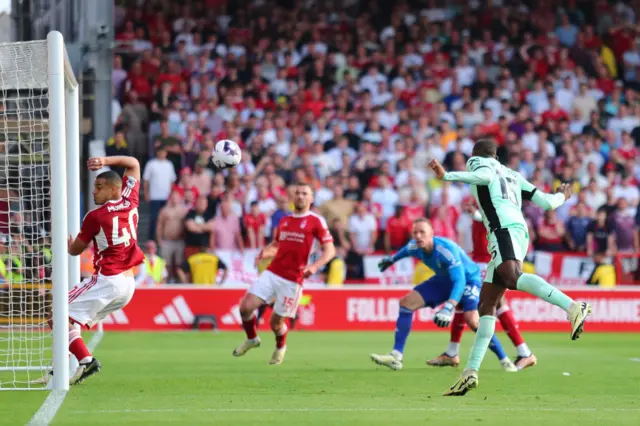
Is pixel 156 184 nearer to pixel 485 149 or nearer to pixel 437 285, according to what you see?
pixel 437 285

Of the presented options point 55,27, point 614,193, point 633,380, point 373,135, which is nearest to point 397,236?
point 373,135

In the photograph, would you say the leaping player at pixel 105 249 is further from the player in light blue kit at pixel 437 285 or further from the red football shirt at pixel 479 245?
the red football shirt at pixel 479 245

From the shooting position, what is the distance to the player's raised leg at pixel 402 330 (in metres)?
12.1

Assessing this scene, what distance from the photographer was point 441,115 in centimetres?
2389

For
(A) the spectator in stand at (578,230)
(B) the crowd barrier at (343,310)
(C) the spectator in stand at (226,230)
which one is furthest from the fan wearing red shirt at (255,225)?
(A) the spectator in stand at (578,230)

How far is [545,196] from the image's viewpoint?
9.52m

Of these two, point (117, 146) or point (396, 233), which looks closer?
point (117, 146)

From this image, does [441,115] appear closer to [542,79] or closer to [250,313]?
[542,79]

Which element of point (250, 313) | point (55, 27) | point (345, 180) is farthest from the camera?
point (345, 180)

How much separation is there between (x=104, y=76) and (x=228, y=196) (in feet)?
9.85

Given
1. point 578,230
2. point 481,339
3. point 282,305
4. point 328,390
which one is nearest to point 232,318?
point 282,305

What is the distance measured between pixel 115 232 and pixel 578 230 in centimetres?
1325

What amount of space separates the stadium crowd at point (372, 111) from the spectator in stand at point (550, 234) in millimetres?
40

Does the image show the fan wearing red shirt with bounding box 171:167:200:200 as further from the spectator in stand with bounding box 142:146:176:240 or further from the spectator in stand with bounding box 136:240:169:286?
the spectator in stand with bounding box 136:240:169:286
